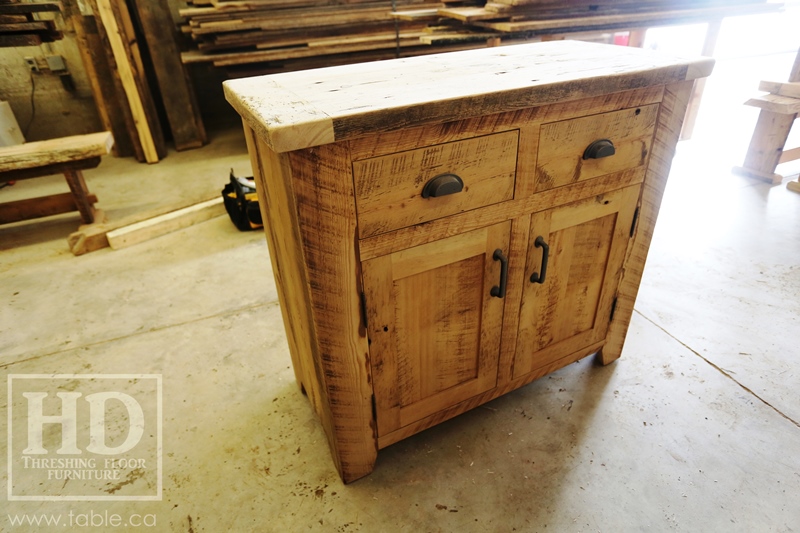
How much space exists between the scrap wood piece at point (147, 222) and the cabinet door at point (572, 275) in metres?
2.44

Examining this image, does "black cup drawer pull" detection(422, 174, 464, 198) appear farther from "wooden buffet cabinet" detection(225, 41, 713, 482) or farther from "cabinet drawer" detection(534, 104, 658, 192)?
"cabinet drawer" detection(534, 104, 658, 192)

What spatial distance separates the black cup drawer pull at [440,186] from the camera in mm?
1041

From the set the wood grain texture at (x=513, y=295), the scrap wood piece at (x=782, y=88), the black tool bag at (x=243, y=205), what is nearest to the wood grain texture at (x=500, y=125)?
the wood grain texture at (x=513, y=295)

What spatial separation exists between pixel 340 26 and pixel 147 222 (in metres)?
2.52

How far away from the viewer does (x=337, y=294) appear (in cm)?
107

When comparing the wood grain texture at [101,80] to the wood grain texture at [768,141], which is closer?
the wood grain texture at [768,141]

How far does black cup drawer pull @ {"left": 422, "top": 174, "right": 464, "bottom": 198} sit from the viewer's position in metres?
1.04

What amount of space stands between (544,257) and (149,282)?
2131 mm

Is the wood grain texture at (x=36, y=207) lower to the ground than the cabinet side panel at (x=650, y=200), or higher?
lower

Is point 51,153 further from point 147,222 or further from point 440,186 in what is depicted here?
point 440,186

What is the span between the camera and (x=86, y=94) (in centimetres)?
438

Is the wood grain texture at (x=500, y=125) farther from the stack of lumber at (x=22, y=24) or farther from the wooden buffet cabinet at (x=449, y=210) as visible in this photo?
the stack of lumber at (x=22, y=24)

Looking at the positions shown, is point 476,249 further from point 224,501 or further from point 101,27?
point 101,27

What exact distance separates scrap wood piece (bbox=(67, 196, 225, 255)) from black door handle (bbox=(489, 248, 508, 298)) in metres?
2.45
